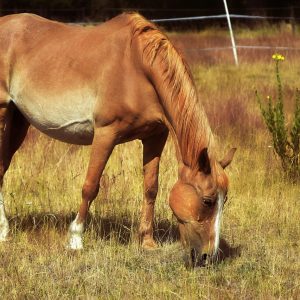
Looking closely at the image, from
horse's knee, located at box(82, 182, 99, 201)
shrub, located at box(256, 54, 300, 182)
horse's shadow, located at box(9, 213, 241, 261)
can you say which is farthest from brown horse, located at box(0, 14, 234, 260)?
shrub, located at box(256, 54, 300, 182)

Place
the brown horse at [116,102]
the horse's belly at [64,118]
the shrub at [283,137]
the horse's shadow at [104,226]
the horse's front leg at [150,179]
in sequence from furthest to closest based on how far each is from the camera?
the shrub at [283,137]
the horse's shadow at [104,226]
the horse's front leg at [150,179]
the horse's belly at [64,118]
the brown horse at [116,102]

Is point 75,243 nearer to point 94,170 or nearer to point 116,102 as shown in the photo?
point 94,170

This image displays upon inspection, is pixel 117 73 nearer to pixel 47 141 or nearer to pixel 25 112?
pixel 25 112

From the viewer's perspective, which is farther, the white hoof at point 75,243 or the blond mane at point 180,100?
the white hoof at point 75,243

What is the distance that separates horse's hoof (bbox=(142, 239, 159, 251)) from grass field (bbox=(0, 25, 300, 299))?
0.07m

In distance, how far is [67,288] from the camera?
4.38 meters

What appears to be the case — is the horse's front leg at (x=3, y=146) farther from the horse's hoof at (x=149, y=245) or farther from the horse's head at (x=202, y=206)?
the horse's head at (x=202, y=206)

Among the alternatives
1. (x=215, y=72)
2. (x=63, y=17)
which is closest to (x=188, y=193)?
(x=215, y=72)

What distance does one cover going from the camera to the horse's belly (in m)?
5.20

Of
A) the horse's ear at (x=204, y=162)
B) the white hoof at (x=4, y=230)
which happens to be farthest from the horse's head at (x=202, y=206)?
the white hoof at (x=4, y=230)

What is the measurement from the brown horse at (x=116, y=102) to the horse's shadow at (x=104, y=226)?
0.19 meters

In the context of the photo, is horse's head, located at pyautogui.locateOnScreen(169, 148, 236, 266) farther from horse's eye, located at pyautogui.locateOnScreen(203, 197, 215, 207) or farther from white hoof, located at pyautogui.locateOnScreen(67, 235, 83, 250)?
white hoof, located at pyautogui.locateOnScreen(67, 235, 83, 250)

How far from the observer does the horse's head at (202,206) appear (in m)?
4.54

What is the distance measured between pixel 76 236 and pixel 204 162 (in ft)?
4.09
